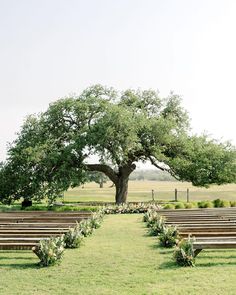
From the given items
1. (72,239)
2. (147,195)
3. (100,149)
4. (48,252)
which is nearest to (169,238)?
(72,239)

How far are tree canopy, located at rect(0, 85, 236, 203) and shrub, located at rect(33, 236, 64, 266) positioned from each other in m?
25.6

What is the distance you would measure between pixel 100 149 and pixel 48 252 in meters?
27.4

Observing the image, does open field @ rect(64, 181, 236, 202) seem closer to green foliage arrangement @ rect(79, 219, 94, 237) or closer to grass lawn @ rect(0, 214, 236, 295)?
green foliage arrangement @ rect(79, 219, 94, 237)

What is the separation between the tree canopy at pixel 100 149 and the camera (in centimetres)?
3928

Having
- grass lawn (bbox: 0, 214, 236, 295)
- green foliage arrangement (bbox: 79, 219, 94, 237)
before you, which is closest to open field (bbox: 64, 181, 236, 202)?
green foliage arrangement (bbox: 79, 219, 94, 237)

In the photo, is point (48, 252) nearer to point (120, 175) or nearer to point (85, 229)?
point (85, 229)

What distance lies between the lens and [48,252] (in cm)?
1255

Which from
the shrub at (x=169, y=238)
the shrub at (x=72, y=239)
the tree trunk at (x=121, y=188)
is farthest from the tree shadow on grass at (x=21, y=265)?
the tree trunk at (x=121, y=188)

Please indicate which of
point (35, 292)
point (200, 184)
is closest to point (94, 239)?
point (35, 292)

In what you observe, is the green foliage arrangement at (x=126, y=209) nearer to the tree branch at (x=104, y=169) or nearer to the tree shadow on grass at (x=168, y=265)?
the tree branch at (x=104, y=169)

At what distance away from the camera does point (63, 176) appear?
39.8m

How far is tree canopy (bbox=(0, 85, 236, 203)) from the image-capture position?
3928cm

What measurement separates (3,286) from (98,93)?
114 ft

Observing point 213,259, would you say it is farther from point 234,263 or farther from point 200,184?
point 200,184
